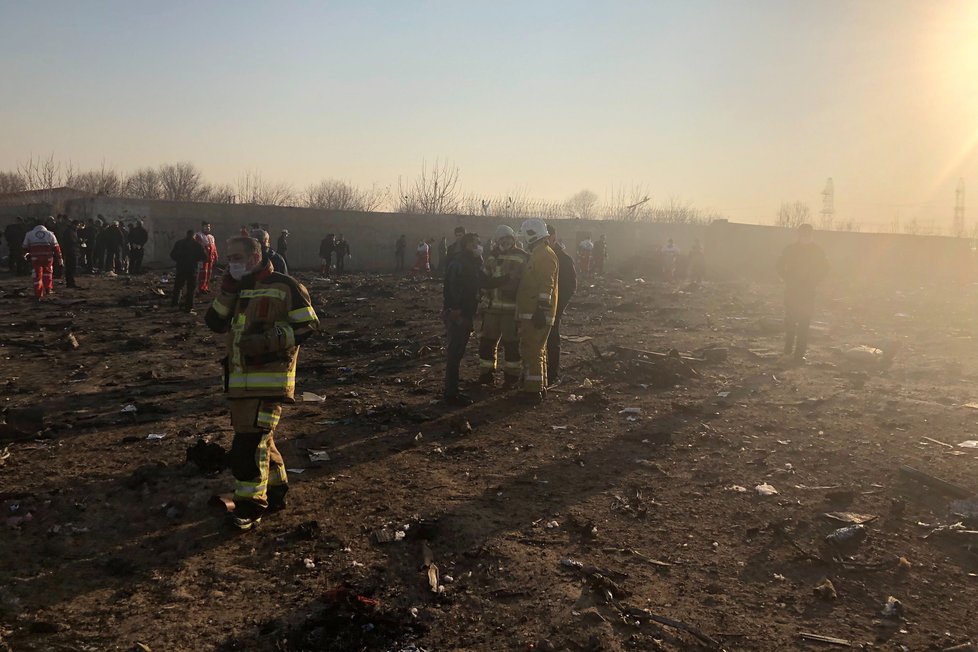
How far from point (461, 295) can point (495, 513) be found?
3075mm

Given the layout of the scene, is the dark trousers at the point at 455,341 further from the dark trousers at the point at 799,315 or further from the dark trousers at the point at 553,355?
the dark trousers at the point at 799,315

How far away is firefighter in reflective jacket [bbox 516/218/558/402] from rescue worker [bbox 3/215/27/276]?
19792 millimetres

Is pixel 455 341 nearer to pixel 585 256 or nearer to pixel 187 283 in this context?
pixel 187 283


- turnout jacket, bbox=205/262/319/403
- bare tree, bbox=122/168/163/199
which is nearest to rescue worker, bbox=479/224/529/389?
turnout jacket, bbox=205/262/319/403

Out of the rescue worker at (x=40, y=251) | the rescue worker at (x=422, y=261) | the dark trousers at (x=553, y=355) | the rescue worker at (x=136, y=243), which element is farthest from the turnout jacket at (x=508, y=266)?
the rescue worker at (x=422, y=261)

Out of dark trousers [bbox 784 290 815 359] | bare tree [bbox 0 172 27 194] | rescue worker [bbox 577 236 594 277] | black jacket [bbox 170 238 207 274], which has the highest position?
bare tree [bbox 0 172 27 194]

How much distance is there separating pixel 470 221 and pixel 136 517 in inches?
1180

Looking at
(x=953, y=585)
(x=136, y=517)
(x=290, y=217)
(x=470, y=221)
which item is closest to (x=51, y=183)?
(x=290, y=217)

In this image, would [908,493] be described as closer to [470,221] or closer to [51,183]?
[470,221]

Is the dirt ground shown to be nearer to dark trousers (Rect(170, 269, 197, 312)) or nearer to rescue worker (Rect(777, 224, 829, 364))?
rescue worker (Rect(777, 224, 829, 364))

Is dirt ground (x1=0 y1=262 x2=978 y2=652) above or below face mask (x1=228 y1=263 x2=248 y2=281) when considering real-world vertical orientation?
below

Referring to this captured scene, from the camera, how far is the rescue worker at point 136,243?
22781mm

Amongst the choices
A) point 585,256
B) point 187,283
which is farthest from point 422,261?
point 187,283

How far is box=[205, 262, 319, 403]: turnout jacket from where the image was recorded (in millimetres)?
4480
